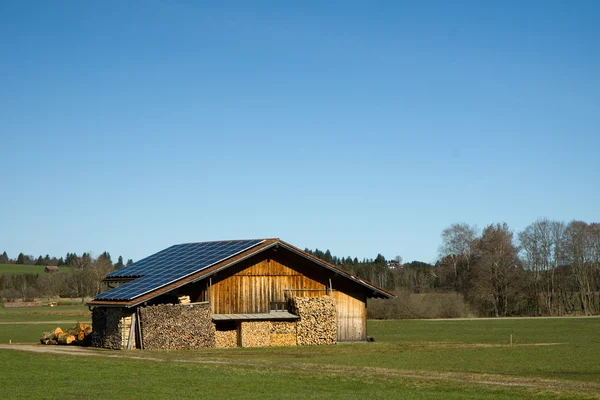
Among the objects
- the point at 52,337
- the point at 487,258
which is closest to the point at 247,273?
the point at 52,337

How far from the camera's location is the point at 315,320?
44656mm

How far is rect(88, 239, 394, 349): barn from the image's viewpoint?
40000 mm

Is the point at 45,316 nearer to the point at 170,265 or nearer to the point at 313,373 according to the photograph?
the point at 170,265

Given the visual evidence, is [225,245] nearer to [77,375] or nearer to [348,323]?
[348,323]

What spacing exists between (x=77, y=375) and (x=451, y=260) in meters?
103

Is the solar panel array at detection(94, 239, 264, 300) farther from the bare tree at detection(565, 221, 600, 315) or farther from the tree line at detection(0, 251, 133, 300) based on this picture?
the tree line at detection(0, 251, 133, 300)

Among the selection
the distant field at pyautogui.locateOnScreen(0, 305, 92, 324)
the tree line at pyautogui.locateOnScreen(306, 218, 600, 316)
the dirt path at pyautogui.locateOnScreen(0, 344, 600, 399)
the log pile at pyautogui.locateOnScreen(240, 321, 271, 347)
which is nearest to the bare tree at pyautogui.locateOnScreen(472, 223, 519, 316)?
the tree line at pyautogui.locateOnScreen(306, 218, 600, 316)

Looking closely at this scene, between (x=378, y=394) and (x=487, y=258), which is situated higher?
(x=487, y=258)

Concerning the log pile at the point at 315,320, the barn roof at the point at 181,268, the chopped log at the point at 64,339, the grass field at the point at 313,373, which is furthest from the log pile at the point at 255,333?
the chopped log at the point at 64,339

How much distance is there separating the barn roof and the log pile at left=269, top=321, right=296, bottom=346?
3.92 metres

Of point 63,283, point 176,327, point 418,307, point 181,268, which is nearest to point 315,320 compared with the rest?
point 181,268

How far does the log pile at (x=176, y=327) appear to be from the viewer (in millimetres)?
39688

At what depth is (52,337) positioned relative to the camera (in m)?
44.0

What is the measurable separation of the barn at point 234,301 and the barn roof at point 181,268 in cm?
5
